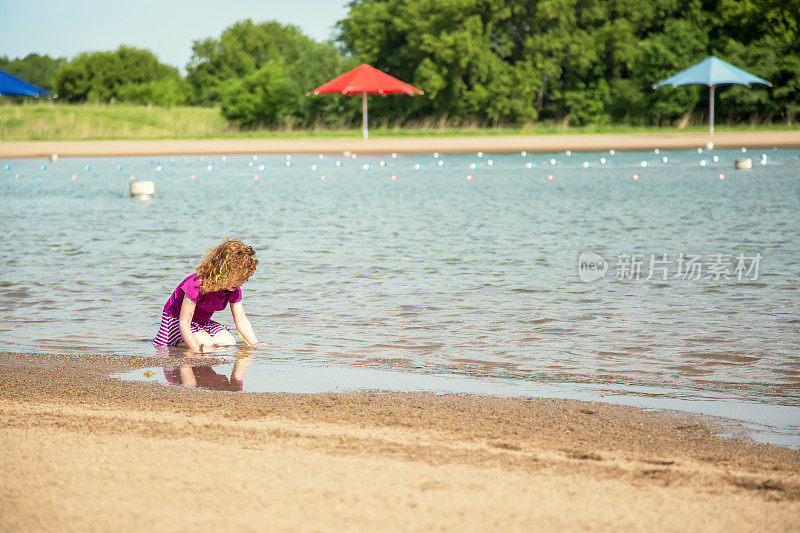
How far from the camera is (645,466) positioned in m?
4.10

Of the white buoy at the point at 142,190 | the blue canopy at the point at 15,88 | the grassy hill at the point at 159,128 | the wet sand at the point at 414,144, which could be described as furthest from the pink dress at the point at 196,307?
the grassy hill at the point at 159,128

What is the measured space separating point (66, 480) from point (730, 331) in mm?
5543

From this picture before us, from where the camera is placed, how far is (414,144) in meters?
38.7

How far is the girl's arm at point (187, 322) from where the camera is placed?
262 inches

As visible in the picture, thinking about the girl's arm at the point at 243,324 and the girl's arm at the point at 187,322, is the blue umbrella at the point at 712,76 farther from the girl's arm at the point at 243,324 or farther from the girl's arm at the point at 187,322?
the girl's arm at the point at 187,322

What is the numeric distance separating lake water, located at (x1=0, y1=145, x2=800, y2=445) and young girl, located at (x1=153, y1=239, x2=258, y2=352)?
238 millimetres

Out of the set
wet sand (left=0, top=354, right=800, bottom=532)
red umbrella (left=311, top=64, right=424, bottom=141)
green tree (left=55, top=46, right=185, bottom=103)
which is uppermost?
green tree (left=55, top=46, right=185, bottom=103)

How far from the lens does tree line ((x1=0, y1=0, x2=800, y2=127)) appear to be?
142 feet

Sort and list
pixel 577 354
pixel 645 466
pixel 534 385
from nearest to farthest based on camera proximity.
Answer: pixel 645 466
pixel 534 385
pixel 577 354

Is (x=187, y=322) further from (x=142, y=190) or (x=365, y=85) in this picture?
(x=365, y=85)

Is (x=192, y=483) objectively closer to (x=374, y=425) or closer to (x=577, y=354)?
(x=374, y=425)

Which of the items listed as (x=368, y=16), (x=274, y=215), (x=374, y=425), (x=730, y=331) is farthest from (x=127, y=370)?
(x=368, y=16)

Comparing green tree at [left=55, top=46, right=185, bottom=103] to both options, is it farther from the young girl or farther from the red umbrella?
the young girl

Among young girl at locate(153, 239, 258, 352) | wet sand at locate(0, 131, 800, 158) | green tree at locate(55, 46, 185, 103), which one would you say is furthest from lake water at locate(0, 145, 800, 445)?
green tree at locate(55, 46, 185, 103)
